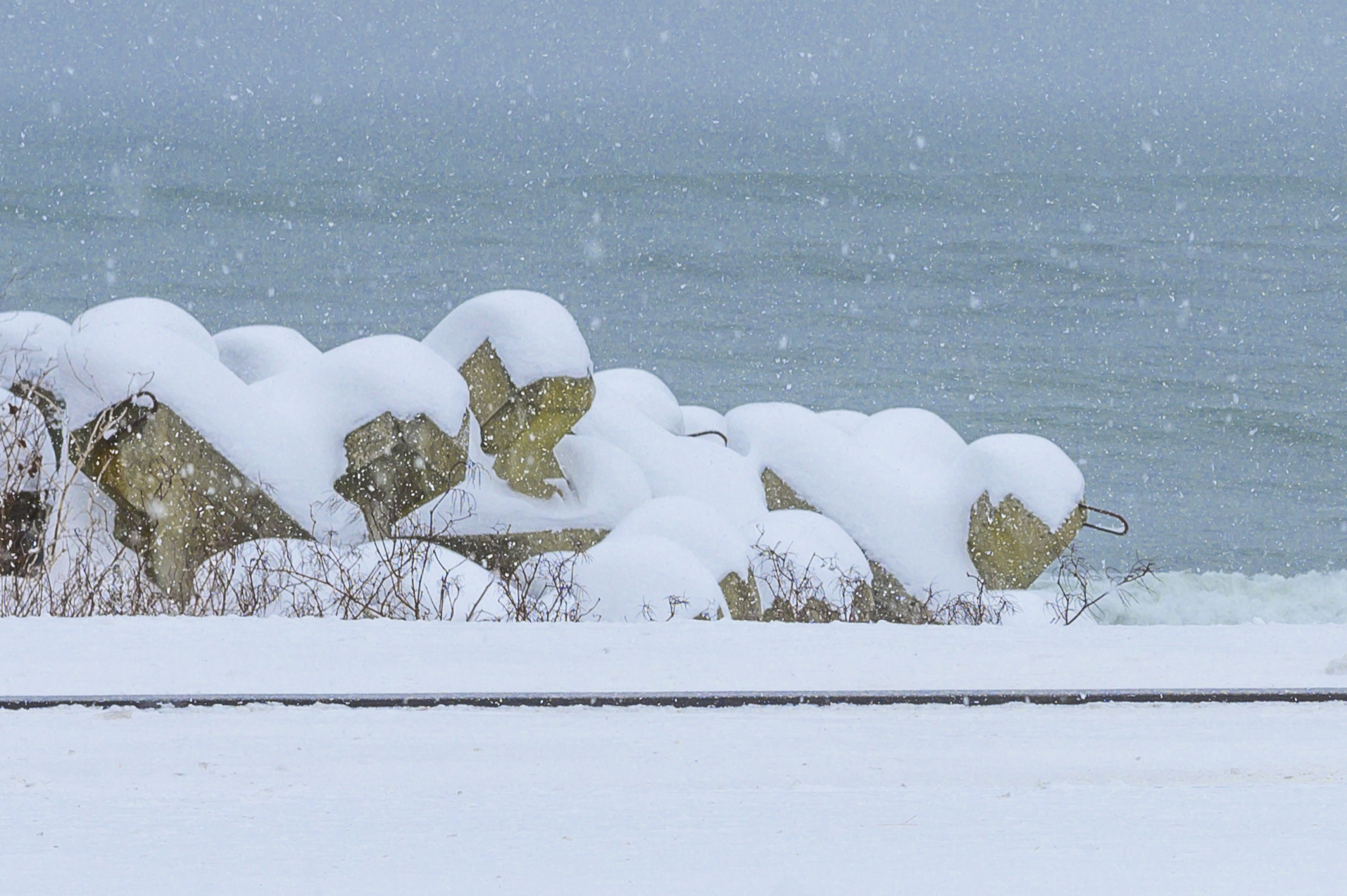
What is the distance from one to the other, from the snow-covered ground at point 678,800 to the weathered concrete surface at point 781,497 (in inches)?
273

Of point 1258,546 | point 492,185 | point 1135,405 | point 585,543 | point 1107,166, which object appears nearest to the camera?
point 585,543

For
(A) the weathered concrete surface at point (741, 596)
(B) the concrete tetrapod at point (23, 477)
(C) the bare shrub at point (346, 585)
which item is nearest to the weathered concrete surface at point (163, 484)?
(B) the concrete tetrapod at point (23, 477)

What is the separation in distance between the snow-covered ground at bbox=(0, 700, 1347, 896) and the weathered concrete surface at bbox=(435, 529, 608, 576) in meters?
5.53

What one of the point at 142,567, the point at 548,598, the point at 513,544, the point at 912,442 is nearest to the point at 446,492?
the point at 513,544

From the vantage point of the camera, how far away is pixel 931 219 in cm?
5338

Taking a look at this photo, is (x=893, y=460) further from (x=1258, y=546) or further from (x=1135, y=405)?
(x=1135, y=405)

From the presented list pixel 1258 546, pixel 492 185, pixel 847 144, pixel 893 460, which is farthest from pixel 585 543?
pixel 847 144

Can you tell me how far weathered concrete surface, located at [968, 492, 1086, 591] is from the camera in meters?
8.36

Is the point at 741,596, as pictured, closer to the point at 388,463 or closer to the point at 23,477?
the point at 388,463

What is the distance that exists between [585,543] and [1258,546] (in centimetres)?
913

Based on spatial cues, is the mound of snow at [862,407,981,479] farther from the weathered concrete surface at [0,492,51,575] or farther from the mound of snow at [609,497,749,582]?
the weathered concrete surface at [0,492,51,575]

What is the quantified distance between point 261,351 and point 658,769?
683cm

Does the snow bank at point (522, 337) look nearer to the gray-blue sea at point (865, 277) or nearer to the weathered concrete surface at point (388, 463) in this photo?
the weathered concrete surface at point (388, 463)

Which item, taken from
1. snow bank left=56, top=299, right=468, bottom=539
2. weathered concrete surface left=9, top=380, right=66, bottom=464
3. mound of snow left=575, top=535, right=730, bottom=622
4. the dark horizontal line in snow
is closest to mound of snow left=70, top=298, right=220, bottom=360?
snow bank left=56, top=299, right=468, bottom=539
